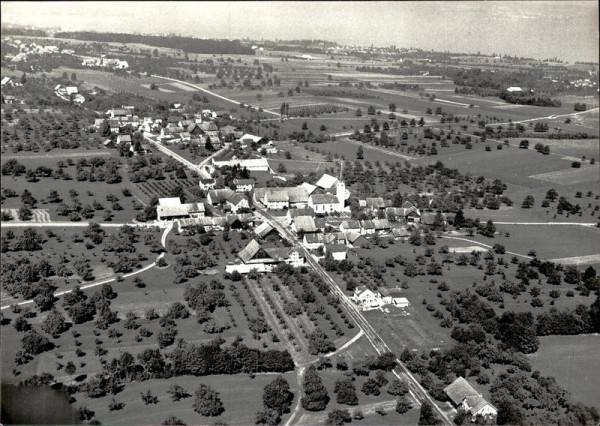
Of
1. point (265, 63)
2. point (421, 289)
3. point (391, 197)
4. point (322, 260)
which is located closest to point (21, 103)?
point (265, 63)

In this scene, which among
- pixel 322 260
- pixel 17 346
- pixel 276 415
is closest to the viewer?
pixel 276 415

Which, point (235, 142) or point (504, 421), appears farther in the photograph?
point (235, 142)

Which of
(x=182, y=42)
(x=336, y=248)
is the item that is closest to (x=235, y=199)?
(x=336, y=248)

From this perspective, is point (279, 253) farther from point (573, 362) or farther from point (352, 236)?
point (573, 362)

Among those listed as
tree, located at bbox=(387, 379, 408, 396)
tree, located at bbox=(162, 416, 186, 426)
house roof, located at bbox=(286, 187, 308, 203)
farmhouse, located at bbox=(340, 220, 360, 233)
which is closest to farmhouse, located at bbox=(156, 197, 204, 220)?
house roof, located at bbox=(286, 187, 308, 203)

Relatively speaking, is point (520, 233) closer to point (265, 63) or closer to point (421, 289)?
point (421, 289)
